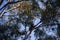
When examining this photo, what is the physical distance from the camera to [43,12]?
7.77 ft

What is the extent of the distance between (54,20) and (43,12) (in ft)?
0.66

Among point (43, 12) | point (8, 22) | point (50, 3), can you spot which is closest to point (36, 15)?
point (43, 12)

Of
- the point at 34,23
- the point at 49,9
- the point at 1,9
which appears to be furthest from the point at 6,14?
the point at 49,9

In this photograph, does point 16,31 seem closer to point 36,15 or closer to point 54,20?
point 36,15

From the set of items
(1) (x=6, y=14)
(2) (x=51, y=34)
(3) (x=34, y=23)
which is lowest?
(2) (x=51, y=34)

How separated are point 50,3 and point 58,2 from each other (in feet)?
0.39

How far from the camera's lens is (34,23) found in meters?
2.35

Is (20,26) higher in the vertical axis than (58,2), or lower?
lower

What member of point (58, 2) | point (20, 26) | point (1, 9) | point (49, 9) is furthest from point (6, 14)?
point (58, 2)

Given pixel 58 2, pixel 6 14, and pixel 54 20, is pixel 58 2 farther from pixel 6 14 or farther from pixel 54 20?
pixel 6 14

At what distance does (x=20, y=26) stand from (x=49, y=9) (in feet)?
1.64

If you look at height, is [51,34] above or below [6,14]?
below

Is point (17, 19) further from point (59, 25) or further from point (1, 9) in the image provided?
point (59, 25)

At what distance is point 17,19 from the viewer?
7.79 ft
